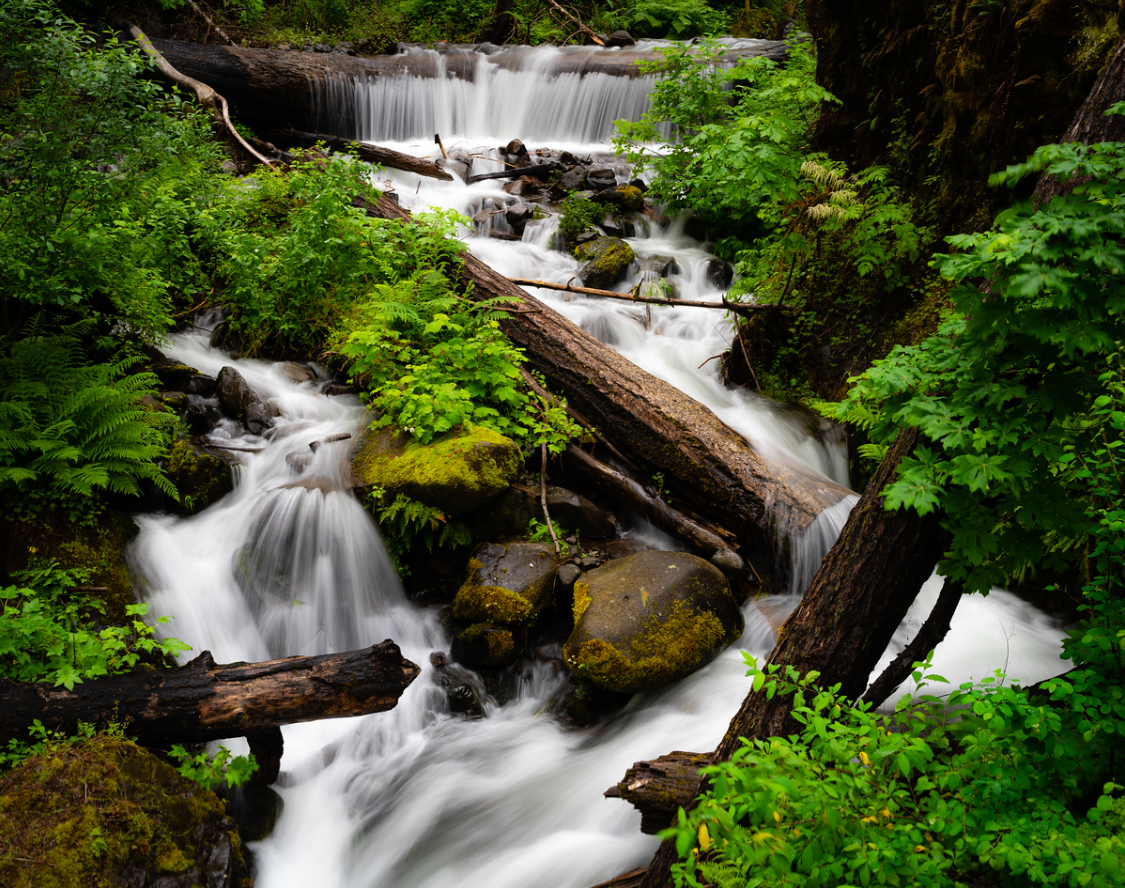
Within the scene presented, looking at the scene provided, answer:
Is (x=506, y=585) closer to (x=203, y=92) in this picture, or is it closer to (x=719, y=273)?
(x=719, y=273)

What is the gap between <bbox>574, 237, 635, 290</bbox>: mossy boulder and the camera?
9.15 meters

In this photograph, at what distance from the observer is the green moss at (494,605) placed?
16.2 feet

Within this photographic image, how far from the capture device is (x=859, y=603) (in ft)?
9.95

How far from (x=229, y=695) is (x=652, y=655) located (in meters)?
2.54

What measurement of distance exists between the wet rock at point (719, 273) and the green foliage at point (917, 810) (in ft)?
24.7

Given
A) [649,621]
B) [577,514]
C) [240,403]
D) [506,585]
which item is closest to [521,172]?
[240,403]

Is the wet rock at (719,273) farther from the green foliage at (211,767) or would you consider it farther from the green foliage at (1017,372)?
the green foliage at (211,767)

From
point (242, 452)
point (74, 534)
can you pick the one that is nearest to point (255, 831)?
point (74, 534)

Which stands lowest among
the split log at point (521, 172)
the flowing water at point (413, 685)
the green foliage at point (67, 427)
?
the flowing water at point (413, 685)

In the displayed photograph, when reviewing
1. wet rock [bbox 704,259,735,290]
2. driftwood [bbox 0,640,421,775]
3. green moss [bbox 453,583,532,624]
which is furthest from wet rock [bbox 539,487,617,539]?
wet rock [bbox 704,259,735,290]

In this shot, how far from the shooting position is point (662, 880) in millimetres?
2941

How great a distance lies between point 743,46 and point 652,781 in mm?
15270

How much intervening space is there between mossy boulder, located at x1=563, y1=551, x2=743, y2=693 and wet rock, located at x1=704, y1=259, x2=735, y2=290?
5.28 meters

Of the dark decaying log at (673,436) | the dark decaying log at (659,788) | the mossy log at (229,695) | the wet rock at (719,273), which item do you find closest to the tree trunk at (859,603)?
the dark decaying log at (659,788)
